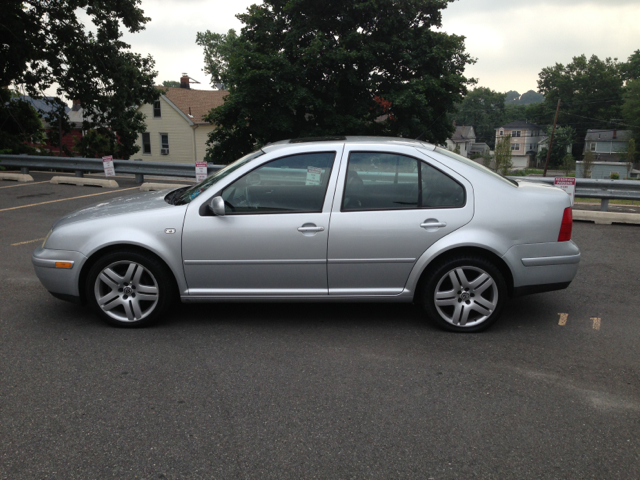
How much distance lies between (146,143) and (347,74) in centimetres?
2668

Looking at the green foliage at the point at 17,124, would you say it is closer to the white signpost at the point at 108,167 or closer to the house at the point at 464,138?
the white signpost at the point at 108,167

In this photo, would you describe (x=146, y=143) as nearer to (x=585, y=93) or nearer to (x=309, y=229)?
(x=309, y=229)

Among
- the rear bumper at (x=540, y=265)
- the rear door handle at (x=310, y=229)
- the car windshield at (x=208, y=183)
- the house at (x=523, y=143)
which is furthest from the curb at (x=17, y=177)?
the house at (x=523, y=143)

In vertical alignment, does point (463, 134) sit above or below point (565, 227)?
above

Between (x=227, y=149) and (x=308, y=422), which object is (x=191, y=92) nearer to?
(x=227, y=149)

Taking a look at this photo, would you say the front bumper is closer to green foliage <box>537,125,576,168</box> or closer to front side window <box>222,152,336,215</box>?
front side window <box>222,152,336,215</box>

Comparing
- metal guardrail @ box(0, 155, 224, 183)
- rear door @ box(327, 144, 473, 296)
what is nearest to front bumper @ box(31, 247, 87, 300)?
rear door @ box(327, 144, 473, 296)

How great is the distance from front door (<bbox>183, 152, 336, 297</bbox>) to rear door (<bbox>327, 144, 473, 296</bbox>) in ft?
0.46

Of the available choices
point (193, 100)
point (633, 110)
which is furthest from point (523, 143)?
point (193, 100)

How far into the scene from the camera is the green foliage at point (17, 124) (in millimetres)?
22797

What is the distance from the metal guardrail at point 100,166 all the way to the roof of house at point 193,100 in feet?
98.4

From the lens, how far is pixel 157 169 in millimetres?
15328

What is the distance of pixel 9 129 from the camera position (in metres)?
23.9

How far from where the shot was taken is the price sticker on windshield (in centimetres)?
461
